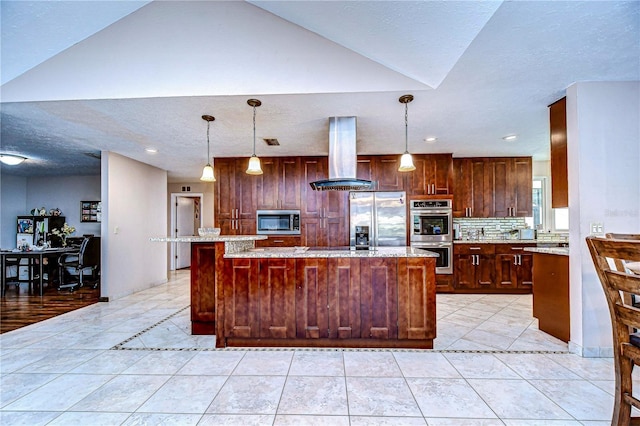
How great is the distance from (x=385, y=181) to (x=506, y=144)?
1.82 metres

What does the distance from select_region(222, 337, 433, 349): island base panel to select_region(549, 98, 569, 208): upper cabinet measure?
1.81 meters

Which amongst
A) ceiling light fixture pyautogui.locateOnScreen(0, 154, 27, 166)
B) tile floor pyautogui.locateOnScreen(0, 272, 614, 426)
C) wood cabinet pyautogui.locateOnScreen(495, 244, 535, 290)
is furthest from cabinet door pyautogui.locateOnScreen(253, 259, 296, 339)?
ceiling light fixture pyautogui.locateOnScreen(0, 154, 27, 166)

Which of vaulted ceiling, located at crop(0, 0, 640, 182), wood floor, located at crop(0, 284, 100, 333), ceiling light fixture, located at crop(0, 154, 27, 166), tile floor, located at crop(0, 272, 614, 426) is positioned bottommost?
wood floor, located at crop(0, 284, 100, 333)

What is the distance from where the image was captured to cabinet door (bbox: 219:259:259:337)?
2.73 meters

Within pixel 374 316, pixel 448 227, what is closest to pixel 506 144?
pixel 448 227

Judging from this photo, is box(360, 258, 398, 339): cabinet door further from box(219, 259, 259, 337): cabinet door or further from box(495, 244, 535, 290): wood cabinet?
box(495, 244, 535, 290): wood cabinet

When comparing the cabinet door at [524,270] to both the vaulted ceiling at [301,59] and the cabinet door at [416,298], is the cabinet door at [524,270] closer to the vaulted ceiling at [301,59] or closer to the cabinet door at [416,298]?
the vaulted ceiling at [301,59]

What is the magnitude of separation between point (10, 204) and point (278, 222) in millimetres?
6334

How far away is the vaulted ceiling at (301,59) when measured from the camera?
192cm

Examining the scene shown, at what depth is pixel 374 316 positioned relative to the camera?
106 inches

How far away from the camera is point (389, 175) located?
4.90m

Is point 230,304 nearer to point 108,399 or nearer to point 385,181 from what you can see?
point 108,399

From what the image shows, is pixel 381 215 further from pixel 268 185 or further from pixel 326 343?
pixel 326 343

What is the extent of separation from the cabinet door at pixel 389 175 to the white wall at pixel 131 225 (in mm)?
4125
